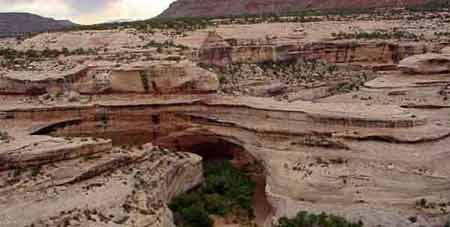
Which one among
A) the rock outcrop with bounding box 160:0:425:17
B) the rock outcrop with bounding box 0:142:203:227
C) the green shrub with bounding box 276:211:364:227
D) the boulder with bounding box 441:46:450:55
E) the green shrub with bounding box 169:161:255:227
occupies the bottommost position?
the green shrub with bounding box 169:161:255:227

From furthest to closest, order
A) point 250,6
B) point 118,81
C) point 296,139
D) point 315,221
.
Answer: point 250,6, point 118,81, point 296,139, point 315,221

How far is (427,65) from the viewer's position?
3878 centimetres

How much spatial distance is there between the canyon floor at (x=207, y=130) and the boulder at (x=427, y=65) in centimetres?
9

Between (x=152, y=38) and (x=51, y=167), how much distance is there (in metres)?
26.3

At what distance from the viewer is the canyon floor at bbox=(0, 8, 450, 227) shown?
23.8 meters

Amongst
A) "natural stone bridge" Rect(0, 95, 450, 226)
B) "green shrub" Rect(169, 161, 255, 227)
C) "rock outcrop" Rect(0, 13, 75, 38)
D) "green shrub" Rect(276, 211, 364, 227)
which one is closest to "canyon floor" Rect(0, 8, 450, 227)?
"natural stone bridge" Rect(0, 95, 450, 226)

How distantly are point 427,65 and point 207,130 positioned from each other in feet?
45.4

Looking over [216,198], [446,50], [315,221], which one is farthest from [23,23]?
[315,221]

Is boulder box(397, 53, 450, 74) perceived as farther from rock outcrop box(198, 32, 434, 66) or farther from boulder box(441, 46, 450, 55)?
rock outcrop box(198, 32, 434, 66)

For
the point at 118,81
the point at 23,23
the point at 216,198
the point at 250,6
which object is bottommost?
the point at 216,198

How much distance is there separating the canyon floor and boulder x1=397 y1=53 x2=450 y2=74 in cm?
9

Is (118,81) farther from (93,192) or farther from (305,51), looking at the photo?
(305,51)

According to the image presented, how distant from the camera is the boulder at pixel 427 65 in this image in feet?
127

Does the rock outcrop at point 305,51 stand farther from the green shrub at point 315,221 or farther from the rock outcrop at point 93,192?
the green shrub at point 315,221
